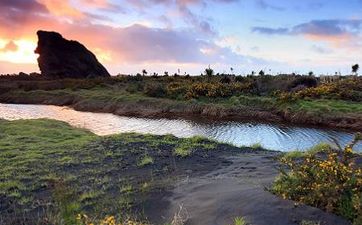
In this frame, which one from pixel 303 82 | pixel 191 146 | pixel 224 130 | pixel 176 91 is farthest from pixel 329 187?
pixel 176 91

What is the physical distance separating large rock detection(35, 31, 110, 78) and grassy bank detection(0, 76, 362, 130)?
28.0m

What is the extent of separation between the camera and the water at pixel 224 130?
1241 inches

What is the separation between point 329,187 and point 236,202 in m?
2.38

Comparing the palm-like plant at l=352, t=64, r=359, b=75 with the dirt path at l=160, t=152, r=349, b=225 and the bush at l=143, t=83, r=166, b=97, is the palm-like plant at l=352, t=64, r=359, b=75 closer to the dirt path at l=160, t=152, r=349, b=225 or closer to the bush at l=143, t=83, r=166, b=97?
the bush at l=143, t=83, r=166, b=97

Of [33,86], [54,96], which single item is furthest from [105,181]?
[33,86]

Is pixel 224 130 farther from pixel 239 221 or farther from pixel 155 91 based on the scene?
pixel 239 221

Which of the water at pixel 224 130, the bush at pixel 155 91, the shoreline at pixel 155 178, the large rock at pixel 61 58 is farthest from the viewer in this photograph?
the large rock at pixel 61 58

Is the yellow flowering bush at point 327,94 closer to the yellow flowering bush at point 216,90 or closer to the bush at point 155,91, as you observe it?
the yellow flowering bush at point 216,90

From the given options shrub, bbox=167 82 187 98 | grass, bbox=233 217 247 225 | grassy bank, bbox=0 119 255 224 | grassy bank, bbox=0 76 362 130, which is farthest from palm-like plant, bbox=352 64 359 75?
grass, bbox=233 217 247 225

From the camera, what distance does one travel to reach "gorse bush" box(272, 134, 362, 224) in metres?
11.2

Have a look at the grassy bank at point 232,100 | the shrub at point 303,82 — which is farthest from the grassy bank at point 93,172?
the shrub at point 303,82

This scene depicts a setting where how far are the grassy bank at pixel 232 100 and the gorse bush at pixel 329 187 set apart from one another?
2759cm

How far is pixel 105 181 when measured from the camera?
55.2 ft

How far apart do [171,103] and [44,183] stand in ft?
117
